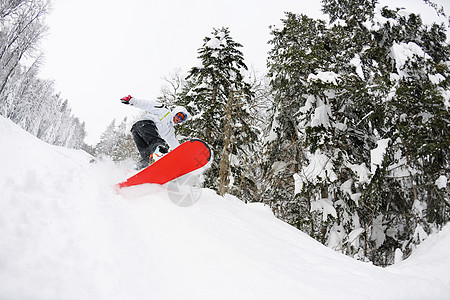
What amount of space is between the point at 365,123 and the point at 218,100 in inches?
207

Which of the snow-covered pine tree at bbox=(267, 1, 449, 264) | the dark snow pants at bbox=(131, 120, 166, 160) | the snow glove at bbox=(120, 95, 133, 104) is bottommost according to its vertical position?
the dark snow pants at bbox=(131, 120, 166, 160)

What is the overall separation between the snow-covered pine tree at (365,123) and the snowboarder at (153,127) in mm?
2542

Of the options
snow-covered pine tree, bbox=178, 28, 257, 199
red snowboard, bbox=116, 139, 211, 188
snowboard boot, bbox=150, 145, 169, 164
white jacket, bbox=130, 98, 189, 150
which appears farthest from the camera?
snow-covered pine tree, bbox=178, 28, 257, 199

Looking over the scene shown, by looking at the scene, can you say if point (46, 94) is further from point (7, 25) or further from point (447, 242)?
point (447, 242)

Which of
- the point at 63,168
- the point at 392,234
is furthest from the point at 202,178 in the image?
the point at 392,234

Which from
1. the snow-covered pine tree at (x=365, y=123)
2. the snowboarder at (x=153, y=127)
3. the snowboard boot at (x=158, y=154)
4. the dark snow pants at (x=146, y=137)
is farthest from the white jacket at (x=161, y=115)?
the snow-covered pine tree at (x=365, y=123)

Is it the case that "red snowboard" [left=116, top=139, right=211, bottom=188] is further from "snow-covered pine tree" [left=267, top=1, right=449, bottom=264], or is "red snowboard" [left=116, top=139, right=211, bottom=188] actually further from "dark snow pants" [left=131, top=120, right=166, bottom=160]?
"snow-covered pine tree" [left=267, top=1, right=449, bottom=264]

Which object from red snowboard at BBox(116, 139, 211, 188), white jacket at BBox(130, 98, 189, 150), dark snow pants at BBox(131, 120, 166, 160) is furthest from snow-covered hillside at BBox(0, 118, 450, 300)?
white jacket at BBox(130, 98, 189, 150)

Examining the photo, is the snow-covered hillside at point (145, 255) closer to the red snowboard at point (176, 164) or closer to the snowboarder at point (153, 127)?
the red snowboard at point (176, 164)

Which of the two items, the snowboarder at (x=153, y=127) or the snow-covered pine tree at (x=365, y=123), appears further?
the snowboarder at (x=153, y=127)

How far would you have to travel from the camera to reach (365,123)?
5.43 m

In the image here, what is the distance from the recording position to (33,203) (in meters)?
2.00

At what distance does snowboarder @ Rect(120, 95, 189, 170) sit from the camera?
433 cm

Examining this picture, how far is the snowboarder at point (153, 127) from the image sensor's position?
4.33m
